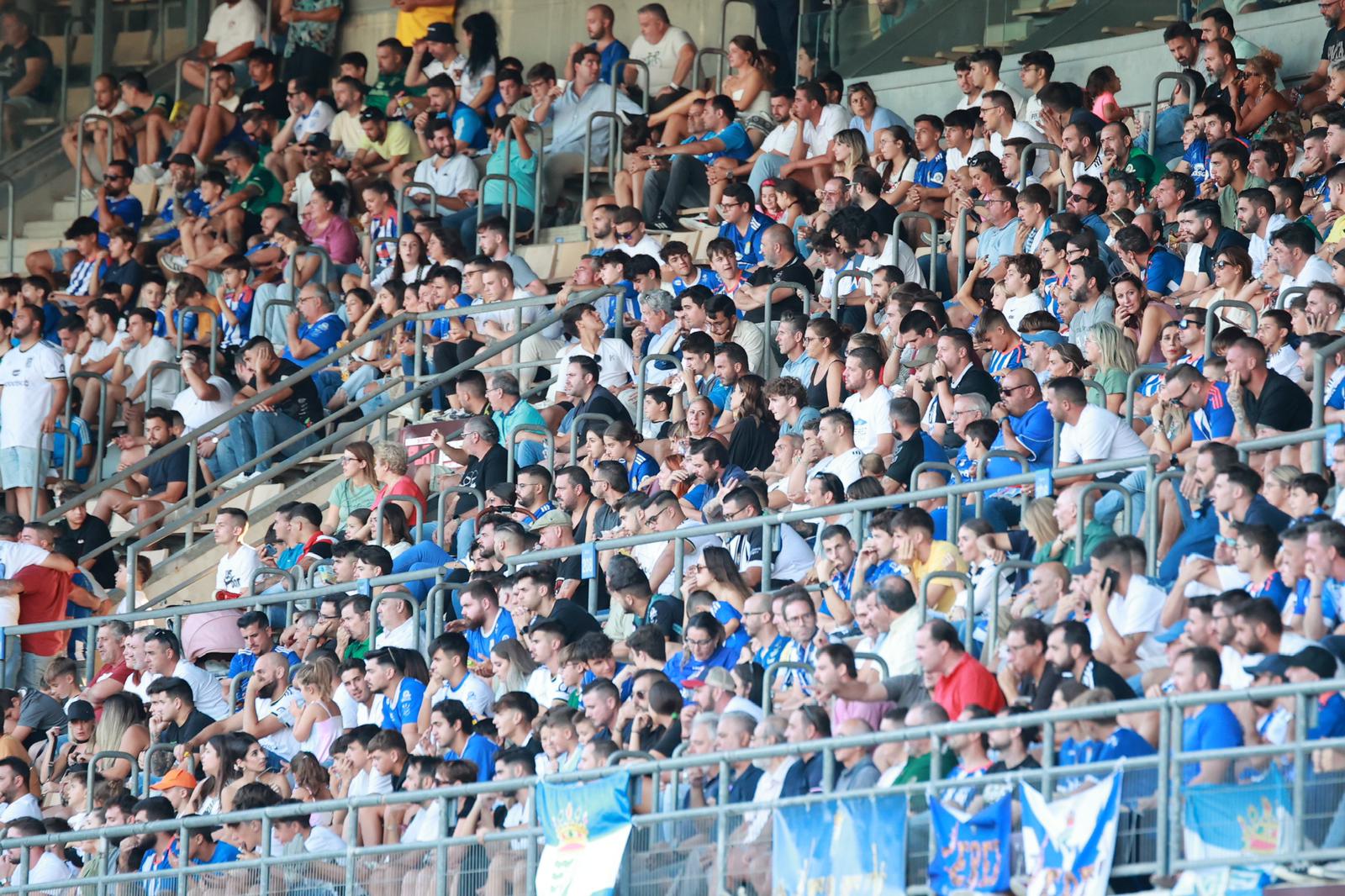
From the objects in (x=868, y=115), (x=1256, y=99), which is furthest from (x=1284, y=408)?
(x=868, y=115)

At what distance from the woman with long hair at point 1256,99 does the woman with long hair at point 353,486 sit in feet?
18.1

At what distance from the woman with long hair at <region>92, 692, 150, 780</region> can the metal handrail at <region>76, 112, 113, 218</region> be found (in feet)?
24.6

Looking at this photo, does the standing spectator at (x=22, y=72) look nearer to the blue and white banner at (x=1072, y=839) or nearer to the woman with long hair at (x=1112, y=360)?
the woman with long hair at (x=1112, y=360)

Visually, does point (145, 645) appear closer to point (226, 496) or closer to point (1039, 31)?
point (226, 496)

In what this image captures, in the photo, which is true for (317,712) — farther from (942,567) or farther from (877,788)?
(877,788)

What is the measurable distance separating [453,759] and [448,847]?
→ 2.63ft

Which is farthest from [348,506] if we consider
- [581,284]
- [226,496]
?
[581,284]

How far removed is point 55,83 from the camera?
22.6 m

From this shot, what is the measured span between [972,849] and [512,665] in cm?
396

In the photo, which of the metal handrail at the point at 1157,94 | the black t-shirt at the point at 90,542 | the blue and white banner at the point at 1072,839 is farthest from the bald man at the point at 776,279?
the blue and white banner at the point at 1072,839

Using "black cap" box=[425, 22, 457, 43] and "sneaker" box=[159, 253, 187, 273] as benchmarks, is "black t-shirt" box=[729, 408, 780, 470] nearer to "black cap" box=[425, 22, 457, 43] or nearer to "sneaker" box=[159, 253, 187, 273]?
"sneaker" box=[159, 253, 187, 273]

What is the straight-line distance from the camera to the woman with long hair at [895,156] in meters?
16.7

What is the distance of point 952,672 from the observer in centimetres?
1058

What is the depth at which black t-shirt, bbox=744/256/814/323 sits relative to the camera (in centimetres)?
1551
